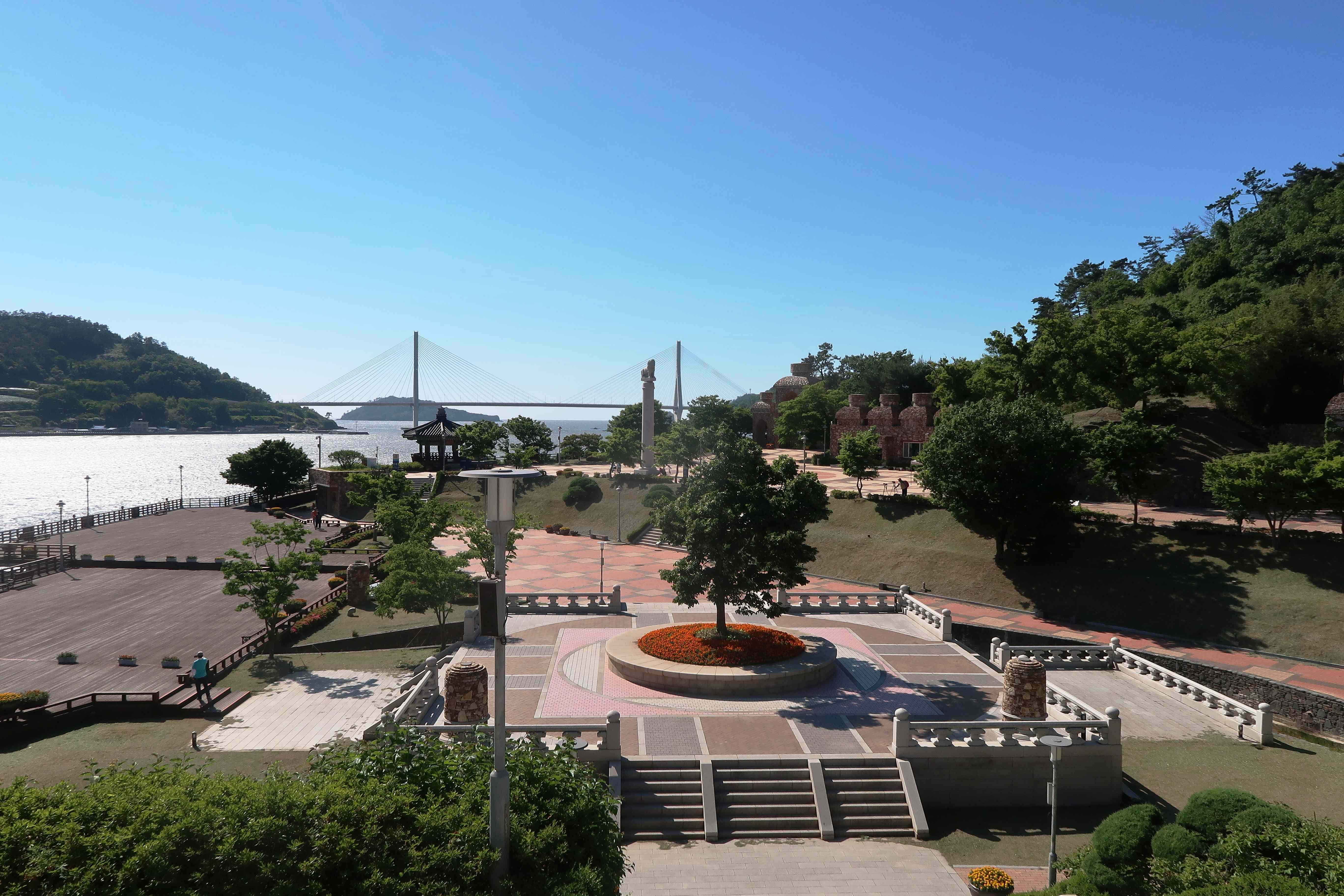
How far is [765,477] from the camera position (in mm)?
22844

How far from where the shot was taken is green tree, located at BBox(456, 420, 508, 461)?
69.6 meters

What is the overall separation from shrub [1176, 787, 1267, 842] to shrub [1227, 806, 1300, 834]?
12 cm

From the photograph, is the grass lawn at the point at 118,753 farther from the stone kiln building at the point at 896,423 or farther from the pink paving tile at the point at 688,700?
the stone kiln building at the point at 896,423

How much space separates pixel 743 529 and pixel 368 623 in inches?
707

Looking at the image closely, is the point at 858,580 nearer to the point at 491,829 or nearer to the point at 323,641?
the point at 323,641

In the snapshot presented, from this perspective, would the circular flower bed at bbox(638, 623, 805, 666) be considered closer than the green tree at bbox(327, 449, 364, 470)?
Yes

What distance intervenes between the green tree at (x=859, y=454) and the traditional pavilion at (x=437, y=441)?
120 feet

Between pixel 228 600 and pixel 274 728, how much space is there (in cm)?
1696

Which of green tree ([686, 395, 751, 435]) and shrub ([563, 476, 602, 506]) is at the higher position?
green tree ([686, 395, 751, 435])

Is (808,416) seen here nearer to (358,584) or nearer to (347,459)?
(347,459)

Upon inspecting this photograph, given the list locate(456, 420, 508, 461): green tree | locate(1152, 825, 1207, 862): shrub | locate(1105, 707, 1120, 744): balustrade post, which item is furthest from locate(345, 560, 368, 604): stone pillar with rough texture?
locate(456, 420, 508, 461): green tree

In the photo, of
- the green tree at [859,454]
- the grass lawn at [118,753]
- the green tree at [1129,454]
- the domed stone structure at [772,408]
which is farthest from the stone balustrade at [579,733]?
the domed stone structure at [772,408]

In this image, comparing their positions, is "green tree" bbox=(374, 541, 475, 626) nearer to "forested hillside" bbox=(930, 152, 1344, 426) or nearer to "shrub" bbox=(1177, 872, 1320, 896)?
"shrub" bbox=(1177, 872, 1320, 896)

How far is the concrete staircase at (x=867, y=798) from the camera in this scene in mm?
15852
